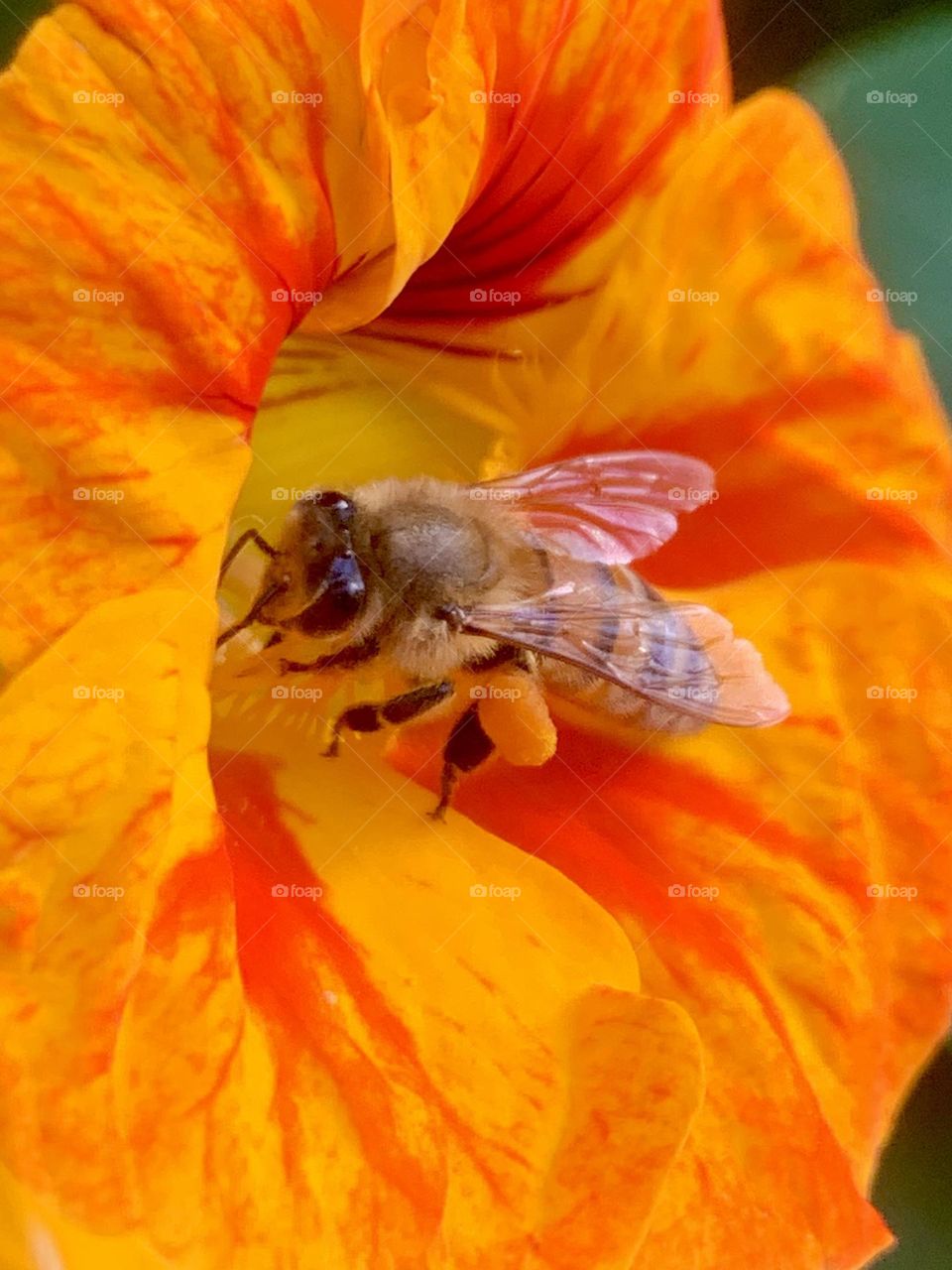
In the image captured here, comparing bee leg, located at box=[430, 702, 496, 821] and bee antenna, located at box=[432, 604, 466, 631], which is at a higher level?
bee antenna, located at box=[432, 604, 466, 631]

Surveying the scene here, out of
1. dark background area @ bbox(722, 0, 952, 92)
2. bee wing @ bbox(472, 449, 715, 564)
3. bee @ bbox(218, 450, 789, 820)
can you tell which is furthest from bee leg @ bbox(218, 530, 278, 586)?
dark background area @ bbox(722, 0, 952, 92)

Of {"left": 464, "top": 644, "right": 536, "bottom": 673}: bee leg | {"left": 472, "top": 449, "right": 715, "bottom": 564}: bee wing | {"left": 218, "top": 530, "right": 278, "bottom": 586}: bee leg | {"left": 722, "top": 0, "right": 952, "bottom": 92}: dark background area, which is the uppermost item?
{"left": 722, "top": 0, "right": 952, "bottom": 92}: dark background area

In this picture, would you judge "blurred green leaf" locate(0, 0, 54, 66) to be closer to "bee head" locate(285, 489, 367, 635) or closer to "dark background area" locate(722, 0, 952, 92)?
"bee head" locate(285, 489, 367, 635)

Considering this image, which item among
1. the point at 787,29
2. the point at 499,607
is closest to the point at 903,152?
the point at 787,29

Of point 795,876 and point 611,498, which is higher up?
point 611,498

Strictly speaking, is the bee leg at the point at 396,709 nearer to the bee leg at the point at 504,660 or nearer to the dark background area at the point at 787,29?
the bee leg at the point at 504,660

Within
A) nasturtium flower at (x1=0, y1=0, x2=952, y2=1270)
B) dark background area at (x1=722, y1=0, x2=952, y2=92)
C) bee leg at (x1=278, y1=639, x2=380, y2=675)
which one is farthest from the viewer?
dark background area at (x1=722, y1=0, x2=952, y2=92)

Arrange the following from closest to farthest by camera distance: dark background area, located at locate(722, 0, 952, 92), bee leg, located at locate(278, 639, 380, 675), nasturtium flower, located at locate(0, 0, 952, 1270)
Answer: nasturtium flower, located at locate(0, 0, 952, 1270) < bee leg, located at locate(278, 639, 380, 675) < dark background area, located at locate(722, 0, 952, 92)

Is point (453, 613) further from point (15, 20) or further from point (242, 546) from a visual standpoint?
point (15, 20)

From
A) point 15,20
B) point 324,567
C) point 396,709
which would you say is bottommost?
point 396,709
